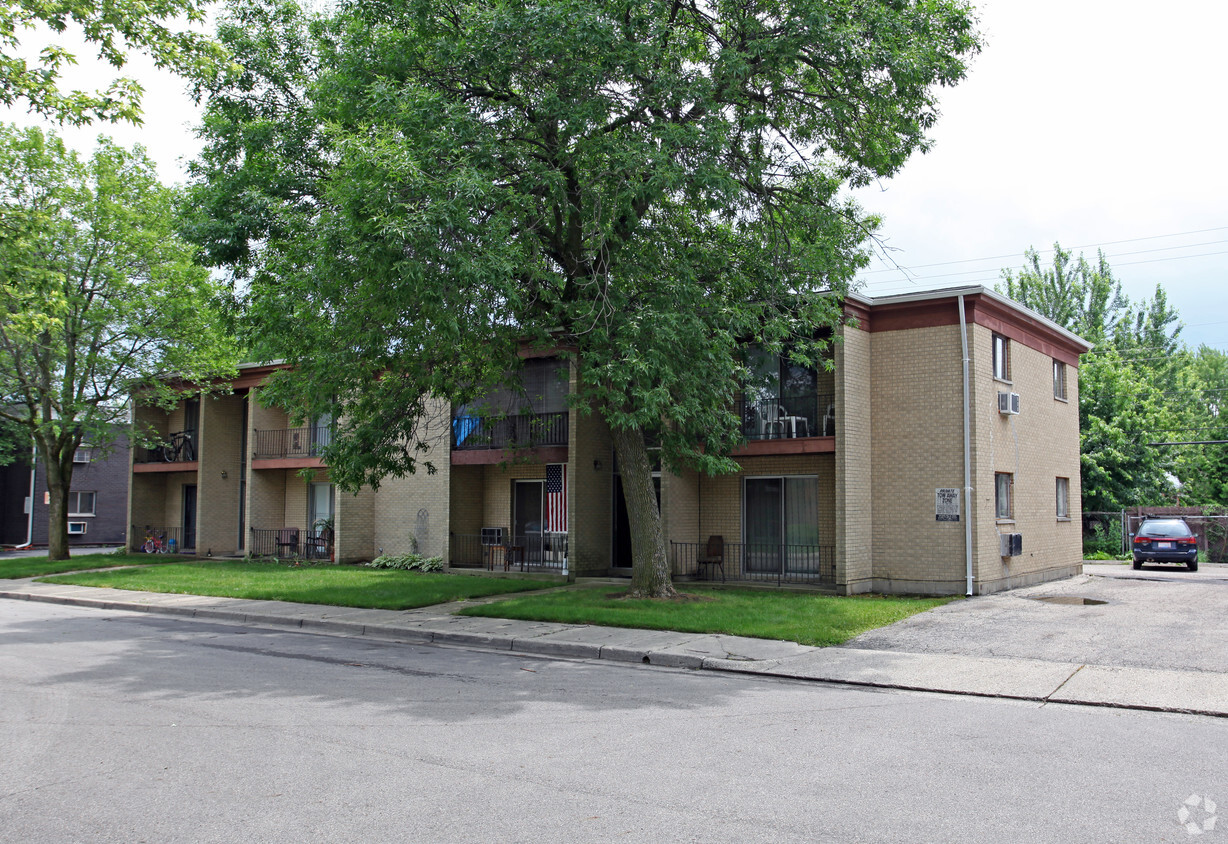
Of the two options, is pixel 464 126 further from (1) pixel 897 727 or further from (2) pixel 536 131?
(1) pixel 897 727

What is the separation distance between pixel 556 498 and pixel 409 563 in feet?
14.7

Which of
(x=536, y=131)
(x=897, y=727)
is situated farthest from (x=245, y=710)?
(x=536, y=131)

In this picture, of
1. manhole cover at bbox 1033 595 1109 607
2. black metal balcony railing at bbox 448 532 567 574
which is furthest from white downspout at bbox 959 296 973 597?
black metal balcony railing at bbox 448 532 567 574

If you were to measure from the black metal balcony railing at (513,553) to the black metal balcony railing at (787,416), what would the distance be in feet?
19.6

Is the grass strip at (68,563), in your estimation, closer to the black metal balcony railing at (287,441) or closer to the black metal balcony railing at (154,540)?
the black metal balcony railing at (154,540)

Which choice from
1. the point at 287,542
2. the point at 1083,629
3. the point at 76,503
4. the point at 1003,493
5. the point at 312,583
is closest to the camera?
the point at 1083,629

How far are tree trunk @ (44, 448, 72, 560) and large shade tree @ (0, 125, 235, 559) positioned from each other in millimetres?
35

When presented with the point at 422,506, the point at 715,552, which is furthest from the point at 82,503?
the point at 715,552

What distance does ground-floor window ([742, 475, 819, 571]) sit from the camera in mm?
20234

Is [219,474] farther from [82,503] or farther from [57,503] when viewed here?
[82,503]

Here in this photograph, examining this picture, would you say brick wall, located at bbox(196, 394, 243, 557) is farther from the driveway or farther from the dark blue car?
the dark blue car

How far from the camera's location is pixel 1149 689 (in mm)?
9562

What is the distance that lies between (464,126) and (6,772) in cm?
1006

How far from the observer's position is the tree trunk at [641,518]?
16516mm
